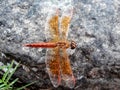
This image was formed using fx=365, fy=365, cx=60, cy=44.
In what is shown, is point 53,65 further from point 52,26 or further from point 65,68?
point 52,26

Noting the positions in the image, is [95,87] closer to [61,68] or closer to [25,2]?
[61,68]

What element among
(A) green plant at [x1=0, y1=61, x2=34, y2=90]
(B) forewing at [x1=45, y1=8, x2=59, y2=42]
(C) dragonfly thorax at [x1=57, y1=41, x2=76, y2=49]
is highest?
(B) forewing at [x1=45, y1=8, x2=59, y2=42]

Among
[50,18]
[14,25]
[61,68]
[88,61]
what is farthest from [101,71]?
[14,25]

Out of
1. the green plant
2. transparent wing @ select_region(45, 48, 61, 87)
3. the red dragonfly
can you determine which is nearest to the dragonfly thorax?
the red dragonfly

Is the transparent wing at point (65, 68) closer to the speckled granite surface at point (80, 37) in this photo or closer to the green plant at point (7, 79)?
the speckled granite surface at point (80, 37)

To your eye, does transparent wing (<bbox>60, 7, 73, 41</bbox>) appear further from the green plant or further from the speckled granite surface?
the green plant

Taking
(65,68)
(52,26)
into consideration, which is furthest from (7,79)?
(52,26)

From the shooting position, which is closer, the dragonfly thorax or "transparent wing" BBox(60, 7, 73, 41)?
the dragonfly thorax

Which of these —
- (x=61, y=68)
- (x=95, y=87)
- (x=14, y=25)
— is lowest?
(x=95, y=87)
